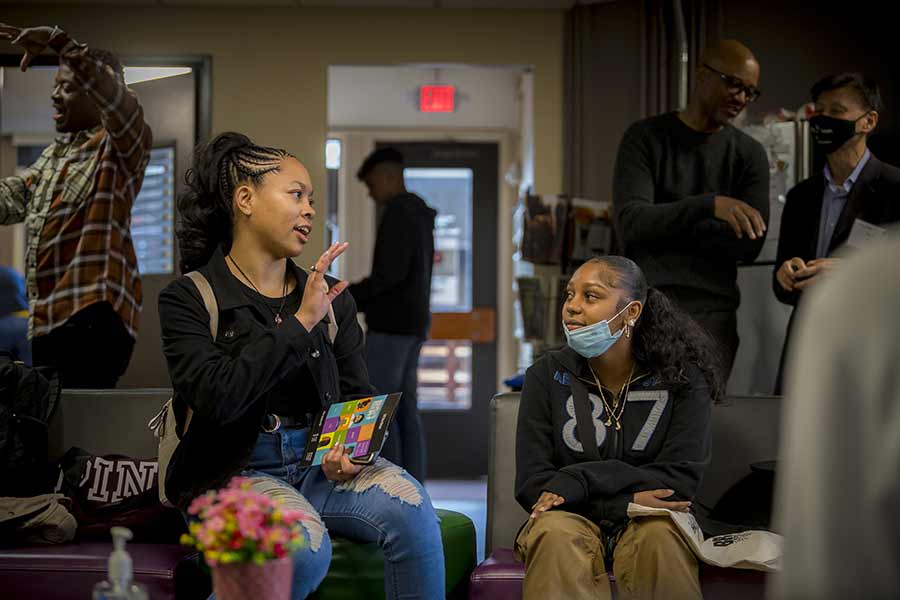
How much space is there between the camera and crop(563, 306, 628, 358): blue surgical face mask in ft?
8.32

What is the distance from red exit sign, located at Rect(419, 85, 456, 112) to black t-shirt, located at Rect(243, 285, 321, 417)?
4.61 metres

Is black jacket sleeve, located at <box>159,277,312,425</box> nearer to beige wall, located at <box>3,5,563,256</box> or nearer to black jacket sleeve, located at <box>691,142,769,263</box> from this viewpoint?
black jacket sleeve, located at <box>691,142,769,263</box>

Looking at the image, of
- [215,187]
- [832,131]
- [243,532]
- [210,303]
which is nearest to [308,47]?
[832,131]

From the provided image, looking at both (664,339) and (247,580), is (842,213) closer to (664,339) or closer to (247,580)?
(664,339)

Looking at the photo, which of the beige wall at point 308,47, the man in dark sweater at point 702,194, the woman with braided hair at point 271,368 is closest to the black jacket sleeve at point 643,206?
the man in dark sweater at point 702,194

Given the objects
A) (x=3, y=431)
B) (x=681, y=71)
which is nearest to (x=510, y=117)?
(x=681, y=71)

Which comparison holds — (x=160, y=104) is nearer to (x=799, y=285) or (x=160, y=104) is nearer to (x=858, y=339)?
(x=799, y=285)

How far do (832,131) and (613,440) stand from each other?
54.3 inches

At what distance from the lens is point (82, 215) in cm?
336

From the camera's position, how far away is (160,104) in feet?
18.5

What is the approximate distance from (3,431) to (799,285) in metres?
2.22

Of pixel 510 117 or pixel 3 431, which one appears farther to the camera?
pixel 510 117

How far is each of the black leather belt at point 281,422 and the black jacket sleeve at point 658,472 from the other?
58cm

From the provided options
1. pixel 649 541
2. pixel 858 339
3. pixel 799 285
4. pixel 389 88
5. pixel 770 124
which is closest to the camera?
pixel 858 339
